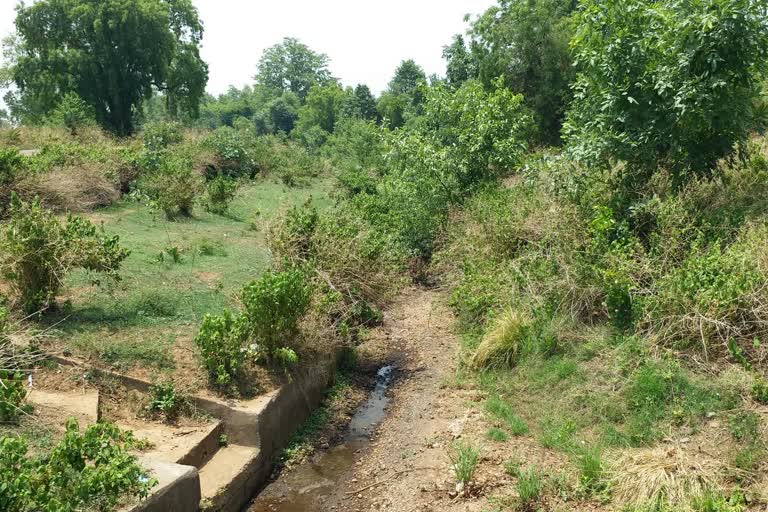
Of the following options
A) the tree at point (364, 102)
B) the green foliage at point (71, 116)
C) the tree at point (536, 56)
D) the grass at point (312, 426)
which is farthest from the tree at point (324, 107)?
the grass at point (312, 426)

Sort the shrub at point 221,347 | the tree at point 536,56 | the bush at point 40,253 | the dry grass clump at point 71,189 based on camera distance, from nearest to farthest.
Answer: the shrub at point 221,347
the bush at point 40,253
the dry grass clump at point 71,189
the tree at point 536,56

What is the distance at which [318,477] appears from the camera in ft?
23.0

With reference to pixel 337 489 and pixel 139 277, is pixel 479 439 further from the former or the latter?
pixel 139 277

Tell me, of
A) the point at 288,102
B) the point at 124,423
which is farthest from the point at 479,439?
the point at 288,102

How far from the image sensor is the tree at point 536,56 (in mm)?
22312

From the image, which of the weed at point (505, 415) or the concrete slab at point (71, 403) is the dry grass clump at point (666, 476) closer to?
the weed at point (505, 415)

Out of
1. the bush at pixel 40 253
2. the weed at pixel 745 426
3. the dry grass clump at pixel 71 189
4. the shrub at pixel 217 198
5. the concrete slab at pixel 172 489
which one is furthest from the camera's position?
the shrub at pixel 217 198

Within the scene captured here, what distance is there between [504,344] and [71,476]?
5811 millimetres

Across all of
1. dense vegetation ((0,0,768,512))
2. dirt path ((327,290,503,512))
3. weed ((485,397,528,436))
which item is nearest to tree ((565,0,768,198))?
dense vegetation ((0,0,768,512))

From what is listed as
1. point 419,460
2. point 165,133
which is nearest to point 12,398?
point 419,460

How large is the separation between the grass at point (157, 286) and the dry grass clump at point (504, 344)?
12.2 ft

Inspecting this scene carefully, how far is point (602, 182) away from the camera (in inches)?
394

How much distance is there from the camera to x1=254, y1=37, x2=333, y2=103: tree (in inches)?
3905

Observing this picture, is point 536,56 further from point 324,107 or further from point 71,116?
point 324,107
